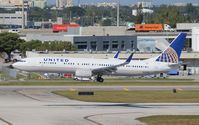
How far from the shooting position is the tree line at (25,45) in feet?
563

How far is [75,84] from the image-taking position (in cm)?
10094

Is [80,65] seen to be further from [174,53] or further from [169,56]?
[174,53]

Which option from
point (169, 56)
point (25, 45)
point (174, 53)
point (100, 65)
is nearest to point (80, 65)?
point (100, 65)

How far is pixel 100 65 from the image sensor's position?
110 meters

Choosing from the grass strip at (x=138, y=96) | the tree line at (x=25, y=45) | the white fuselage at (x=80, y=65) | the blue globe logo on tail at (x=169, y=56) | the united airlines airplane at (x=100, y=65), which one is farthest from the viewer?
the tree line at (x=25, y=45)

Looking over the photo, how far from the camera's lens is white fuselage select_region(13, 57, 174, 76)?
107 meters

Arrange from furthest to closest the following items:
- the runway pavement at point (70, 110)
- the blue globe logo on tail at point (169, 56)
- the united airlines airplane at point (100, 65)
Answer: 1. the blue globe logo on tail at point (169, 56)
2. the united airlines airplane at point (100, 65)
3. the runway pavement at point (70, 110)

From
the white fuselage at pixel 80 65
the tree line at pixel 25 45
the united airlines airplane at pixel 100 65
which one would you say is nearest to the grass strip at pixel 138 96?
the white fuselage at pixel 80 65

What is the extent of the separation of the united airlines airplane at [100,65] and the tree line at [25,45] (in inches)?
2295

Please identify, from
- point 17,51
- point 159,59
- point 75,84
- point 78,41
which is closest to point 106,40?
point 78,41

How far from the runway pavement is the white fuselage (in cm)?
2550

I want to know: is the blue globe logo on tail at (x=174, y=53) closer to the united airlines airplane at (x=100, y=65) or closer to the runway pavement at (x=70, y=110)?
the united airlines airplane at (x=100, y=65)

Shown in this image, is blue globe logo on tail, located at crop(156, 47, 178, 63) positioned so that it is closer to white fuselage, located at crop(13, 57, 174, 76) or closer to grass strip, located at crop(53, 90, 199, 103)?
white fuselage, located at crop(13, 57, 174, 76)

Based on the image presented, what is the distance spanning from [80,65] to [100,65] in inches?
110
